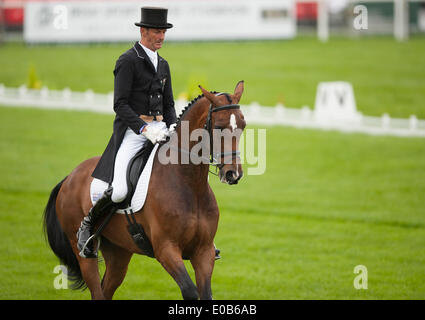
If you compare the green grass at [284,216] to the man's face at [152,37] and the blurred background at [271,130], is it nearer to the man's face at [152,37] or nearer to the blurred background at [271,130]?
the blurred background at [271,130]

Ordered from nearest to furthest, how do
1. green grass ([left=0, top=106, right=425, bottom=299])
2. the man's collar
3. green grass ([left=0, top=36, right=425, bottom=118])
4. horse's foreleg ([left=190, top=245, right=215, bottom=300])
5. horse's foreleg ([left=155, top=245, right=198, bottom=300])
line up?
horse's foreleg ([left=155, top=245, right=198, bottom=300])
horse's foreleg ([left=190, top=245, right=215, bottom=300])
the man's collar
green grass ([left=0, top=106, right=425, bottom=299])
green grass ([left=0, top=36, right=425, bottom=118])

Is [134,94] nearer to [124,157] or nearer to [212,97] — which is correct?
[124,157]

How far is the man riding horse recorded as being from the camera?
6.76m

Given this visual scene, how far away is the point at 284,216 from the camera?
45.8 feet

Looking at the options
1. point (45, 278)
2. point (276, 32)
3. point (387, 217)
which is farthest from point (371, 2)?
point (45, 278)

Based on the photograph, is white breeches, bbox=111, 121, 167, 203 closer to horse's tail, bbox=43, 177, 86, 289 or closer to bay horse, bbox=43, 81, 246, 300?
bay horse, bbox=43, 81, 246, 300

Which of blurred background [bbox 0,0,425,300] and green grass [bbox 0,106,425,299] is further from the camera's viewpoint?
blurred background [bbox 0,0,425,300]

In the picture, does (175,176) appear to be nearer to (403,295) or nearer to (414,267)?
(403,295)

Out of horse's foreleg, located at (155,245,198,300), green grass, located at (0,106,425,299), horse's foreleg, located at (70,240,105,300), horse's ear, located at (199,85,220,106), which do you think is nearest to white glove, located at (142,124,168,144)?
horse's ear, located at (199,85,220,106)

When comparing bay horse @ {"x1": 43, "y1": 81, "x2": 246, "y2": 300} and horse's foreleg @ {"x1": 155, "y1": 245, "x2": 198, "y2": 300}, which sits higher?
Answer: bay horse @ {"x1": 43, "y1": 81, "x2": 246, "y2": 300}

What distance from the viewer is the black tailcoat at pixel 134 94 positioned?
6789 millimetres

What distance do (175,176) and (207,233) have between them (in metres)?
0.61

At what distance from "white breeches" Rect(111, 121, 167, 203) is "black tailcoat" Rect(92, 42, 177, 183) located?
0.25 feet

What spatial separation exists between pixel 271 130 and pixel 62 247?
527 inches
